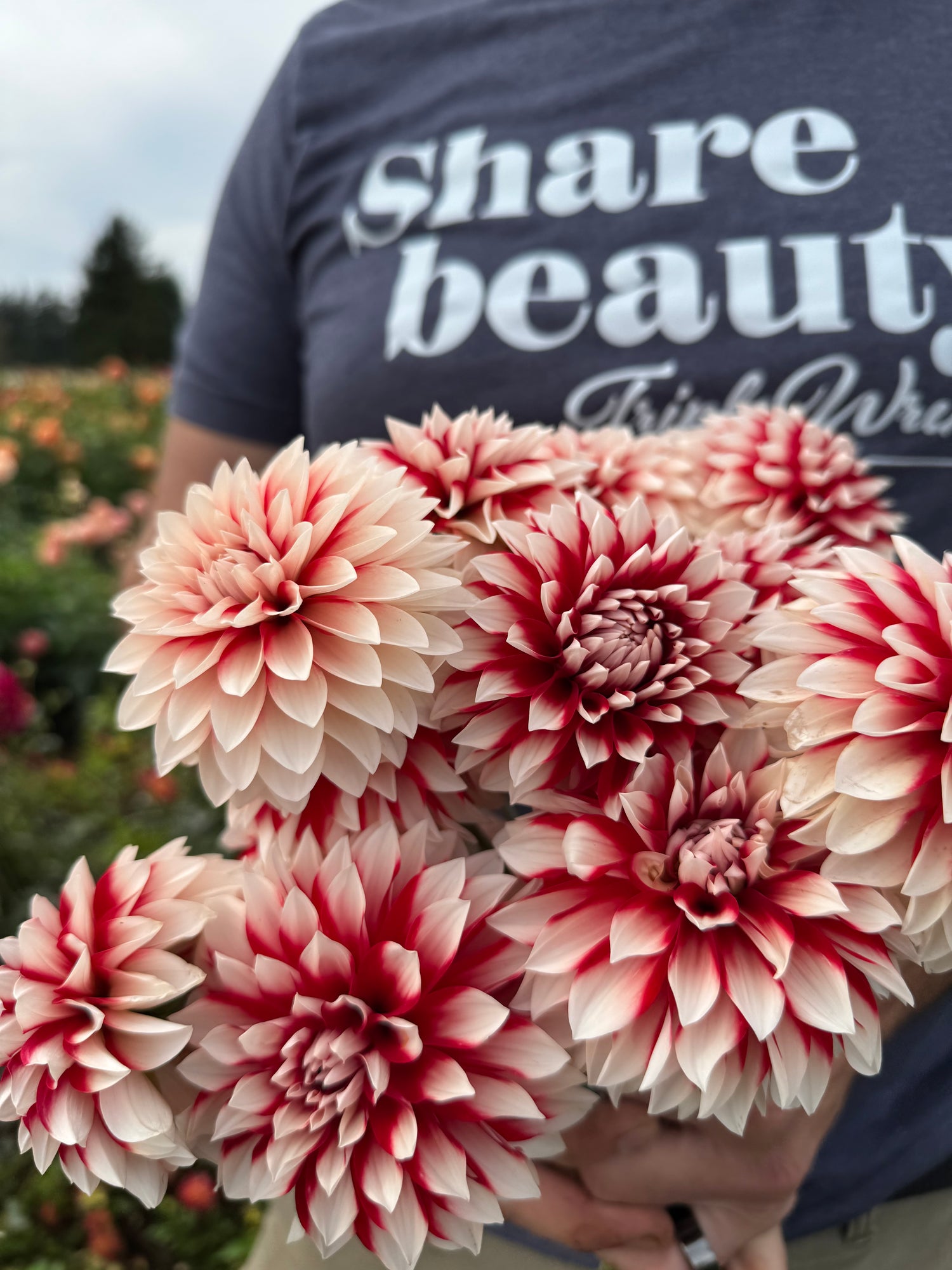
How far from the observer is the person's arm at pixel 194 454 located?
95 cm

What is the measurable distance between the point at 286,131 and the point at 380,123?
0.31 ft

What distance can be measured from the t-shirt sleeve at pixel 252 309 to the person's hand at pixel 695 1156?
74 centimetres

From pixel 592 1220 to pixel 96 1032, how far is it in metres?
0.23

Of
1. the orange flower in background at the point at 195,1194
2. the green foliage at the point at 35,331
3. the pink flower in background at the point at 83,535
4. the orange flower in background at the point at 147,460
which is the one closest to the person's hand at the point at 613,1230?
the orange flower in background at the point at 195,1194

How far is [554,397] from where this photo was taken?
714 mm

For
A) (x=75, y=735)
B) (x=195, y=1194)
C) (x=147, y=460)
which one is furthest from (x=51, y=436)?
(x=195, y=1194)

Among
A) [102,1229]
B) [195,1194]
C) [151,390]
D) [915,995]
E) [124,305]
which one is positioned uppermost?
[124,305]

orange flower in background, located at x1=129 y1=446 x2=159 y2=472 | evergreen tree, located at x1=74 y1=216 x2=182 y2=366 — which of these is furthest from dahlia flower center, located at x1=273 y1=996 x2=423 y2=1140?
evergreen tree, located at x1=74 y1=216 x2=182 y2=366

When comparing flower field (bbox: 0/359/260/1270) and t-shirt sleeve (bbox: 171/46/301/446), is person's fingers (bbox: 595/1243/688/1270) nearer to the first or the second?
flower field (bbox: 0/359/260/1270)

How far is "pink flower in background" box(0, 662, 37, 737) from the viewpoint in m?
1.52

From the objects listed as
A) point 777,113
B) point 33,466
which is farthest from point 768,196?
point 33,466

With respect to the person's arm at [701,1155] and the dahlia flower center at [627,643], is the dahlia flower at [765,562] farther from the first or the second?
the person's arm at [701,1155]

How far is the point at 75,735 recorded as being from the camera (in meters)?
2.21

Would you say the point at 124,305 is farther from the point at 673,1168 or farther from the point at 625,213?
the point at 673,1168
